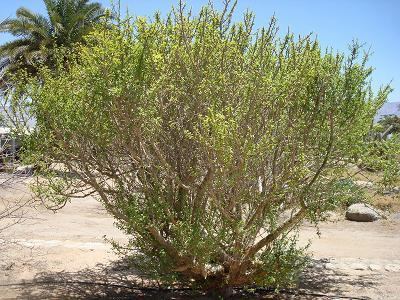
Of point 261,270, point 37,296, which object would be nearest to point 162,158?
Result: point 261,270

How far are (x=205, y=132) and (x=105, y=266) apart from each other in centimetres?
513

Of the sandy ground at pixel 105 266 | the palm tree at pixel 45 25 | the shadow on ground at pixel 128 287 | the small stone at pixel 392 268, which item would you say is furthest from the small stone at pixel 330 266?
the palm tree at pixel 45 25

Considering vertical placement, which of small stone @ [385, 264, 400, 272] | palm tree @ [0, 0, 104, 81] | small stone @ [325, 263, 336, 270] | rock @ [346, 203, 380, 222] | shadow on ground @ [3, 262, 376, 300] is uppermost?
palm tree @ [0, 0, 104, 81]

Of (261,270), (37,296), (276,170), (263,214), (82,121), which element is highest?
(82,121)

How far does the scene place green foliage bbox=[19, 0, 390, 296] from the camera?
569 centimetres

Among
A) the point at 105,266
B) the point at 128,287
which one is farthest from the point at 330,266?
the point at 105,266

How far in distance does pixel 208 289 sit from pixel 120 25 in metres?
4.06

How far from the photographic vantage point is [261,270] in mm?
7051

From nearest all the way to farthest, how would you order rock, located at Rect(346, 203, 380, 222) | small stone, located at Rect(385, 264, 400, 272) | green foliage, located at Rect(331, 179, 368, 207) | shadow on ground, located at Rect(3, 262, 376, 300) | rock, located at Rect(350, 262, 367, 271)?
green foliage, located at Rect(331, 179, 368, 207) → shadow on ground, located at Rect(3, 262, 376, 300) → small stone, located at Rect(385, 264, 400, 272) → rock, located at Rect(350, 262, 367, 271) → rock, located at Rect(346, 203, 380, 222)

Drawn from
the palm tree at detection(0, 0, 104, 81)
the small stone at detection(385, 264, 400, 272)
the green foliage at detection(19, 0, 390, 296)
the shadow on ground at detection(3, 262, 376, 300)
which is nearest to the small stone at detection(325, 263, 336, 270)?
the shadow on ground at detection(3, 262, 376, 300)

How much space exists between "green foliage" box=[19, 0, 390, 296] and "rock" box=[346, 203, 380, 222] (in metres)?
8.21

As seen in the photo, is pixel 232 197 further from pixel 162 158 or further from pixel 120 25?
pixel 120 25

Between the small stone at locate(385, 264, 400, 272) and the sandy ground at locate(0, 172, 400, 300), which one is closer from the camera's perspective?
the sandy ground at locate(0, 172, 400, 300)

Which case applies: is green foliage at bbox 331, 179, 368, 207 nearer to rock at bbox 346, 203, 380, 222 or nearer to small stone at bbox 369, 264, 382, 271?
small stone at bbox 369, 264, 382, 271
